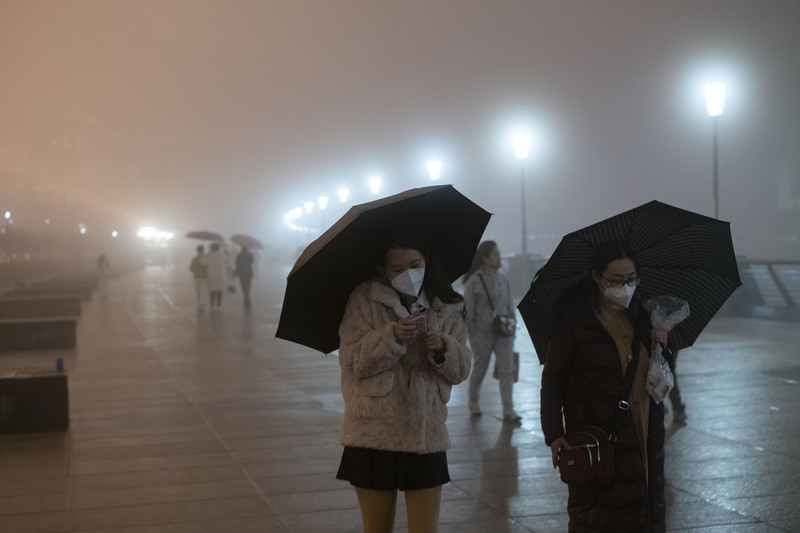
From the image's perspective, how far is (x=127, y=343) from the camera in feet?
59.6

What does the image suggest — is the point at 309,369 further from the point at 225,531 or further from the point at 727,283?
the point at 727,283

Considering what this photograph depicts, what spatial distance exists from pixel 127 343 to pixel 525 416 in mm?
10094

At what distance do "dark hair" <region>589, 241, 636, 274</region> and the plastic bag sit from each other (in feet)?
0.75

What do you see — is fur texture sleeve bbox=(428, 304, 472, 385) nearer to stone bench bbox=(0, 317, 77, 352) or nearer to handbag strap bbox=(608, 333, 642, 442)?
handbag strap bbox=(608, 333, 642, 442)

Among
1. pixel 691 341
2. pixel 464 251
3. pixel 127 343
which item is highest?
pixel 464 251

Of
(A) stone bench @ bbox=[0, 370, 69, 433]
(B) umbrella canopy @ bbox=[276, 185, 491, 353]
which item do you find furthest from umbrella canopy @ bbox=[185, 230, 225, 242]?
(B) umbrella canopy @ bbox=[276, 185, 491, 353]

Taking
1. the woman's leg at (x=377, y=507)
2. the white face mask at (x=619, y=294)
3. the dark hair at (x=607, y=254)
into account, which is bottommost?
the woman's leg at (x=377, y=507)

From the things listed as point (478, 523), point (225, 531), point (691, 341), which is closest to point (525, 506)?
point (478, 523)

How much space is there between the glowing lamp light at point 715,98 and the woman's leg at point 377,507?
A: 18.3 meters

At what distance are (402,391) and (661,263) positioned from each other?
141 centimetres

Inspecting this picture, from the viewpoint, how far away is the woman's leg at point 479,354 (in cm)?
998

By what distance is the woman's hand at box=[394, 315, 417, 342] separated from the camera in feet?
12.9

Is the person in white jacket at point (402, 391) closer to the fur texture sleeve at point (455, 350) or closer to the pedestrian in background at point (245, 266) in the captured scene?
the fur texture sleeve at point (455, 350)

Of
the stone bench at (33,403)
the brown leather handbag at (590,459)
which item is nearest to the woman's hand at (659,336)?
the brown leather handbag at (590,459)
